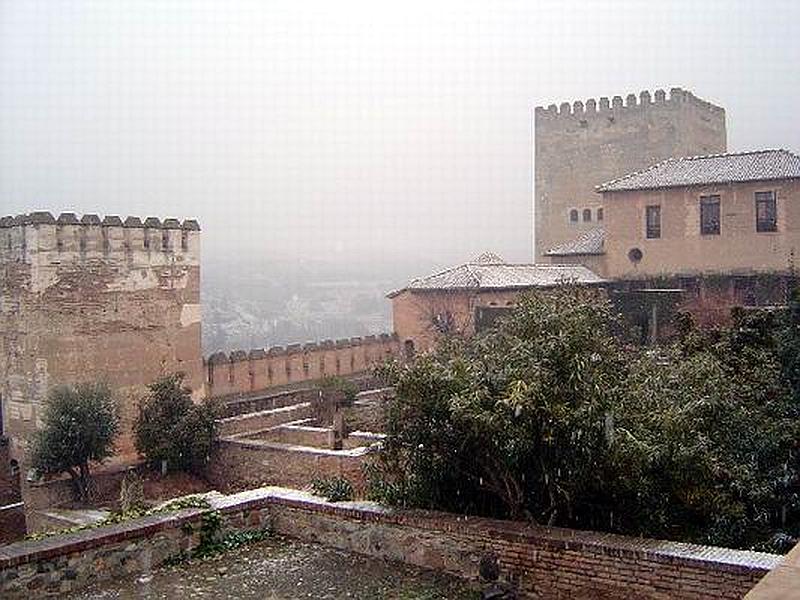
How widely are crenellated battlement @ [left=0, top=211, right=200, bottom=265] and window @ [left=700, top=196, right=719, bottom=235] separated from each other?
14.0 meters

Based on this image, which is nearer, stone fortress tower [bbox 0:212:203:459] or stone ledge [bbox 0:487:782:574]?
stone ledge [bbox 0:487:782:574]

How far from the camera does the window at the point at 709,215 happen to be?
24.6 metres

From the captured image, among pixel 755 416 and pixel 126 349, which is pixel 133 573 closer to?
pixel 755 416

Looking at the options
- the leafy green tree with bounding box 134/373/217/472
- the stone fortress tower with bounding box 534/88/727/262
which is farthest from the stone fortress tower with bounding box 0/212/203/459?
the stone fortress tower with bounding box 534/88/727/262

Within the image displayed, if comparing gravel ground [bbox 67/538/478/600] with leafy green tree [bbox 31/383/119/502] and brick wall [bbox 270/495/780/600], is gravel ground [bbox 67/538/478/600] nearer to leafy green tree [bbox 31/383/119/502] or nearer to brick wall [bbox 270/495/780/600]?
brick wall [bbox 270/495/780/600]

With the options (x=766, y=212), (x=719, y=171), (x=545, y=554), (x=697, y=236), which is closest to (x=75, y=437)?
(x=545, y=554)

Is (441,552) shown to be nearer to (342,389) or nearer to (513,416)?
(513,416)

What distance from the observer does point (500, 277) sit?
2548 cm

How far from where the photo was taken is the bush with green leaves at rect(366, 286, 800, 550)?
A: 727 cm

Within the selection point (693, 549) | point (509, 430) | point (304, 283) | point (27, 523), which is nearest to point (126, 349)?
point (27, 523)

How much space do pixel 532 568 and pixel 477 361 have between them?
184cm

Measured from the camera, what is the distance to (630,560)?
648cm

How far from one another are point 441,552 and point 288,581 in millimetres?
1253

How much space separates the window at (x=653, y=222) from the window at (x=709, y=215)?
3.97 feet
